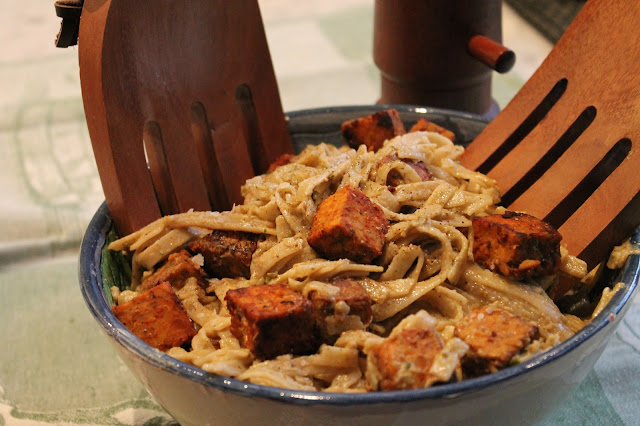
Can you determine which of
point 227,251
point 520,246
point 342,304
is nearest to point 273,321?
point 342,304

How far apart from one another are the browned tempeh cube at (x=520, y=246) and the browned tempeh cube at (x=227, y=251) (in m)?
0.65

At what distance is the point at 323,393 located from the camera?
133 cm

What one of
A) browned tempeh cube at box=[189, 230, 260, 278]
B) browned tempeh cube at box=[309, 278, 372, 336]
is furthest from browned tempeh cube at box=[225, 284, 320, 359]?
browned tempeh cube at box=[189, 230, 260, 278]

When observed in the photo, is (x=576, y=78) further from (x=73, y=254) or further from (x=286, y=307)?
(x=73, y=254)

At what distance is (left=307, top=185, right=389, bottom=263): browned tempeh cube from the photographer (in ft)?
5.60

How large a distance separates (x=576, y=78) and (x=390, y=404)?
4.02 ft

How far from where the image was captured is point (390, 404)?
1306mm

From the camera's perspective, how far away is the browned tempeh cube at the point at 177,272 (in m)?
1.91

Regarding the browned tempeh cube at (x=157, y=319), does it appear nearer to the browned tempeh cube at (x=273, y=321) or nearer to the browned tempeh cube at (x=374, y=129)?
the browned tempeh cube at (x=273, y=321)

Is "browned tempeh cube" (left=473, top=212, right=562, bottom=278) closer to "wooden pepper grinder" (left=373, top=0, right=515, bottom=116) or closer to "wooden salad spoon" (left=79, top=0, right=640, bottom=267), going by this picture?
"wooden salad spoon" (left=79, top=0, right=640, bottom=267)

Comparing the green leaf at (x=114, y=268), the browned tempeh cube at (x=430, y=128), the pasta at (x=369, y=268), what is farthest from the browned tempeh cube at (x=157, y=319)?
the browned tempeh cube at (x=430, y=128)

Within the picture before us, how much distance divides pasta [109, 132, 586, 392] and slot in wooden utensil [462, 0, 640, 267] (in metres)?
0.10

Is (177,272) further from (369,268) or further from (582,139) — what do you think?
(582,139)

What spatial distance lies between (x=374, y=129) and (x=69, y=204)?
148 cm
